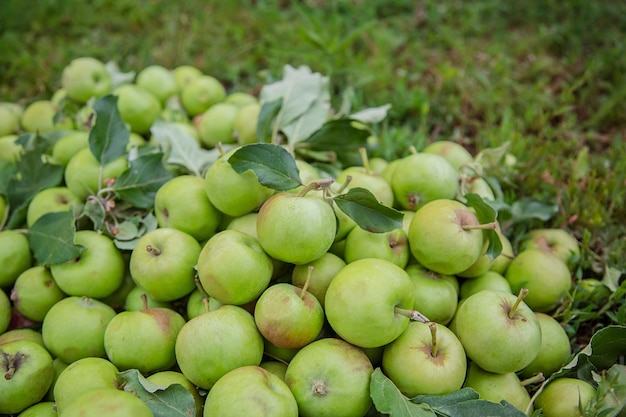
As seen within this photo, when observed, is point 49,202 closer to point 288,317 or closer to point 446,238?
point 288,317

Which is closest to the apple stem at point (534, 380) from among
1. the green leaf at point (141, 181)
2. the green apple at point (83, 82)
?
the green leaf at point (141, 181)

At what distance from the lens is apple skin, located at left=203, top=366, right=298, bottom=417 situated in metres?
1.30

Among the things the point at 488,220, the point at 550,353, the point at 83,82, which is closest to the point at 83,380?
the point at 488,220

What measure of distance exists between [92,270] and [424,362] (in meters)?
1.14

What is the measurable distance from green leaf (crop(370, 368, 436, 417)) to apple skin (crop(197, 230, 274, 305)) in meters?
0.44

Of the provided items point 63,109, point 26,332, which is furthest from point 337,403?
point 63,109

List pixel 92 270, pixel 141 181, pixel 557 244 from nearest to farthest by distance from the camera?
pixel 92 270
pixel 141 181
pixel 557 244

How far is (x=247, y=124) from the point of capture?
238 cm

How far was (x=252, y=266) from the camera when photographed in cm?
157

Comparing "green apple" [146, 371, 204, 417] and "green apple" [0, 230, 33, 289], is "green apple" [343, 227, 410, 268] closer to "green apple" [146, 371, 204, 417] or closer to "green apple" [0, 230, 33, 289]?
"green apple" [146, 371, 204, 417]

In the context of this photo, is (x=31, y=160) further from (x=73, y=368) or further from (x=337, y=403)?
(x=337, y=403)

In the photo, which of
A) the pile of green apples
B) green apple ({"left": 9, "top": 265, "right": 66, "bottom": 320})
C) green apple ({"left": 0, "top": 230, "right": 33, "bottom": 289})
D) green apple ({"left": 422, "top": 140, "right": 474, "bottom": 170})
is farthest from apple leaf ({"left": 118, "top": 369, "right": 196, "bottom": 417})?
green apple ({"left": 422, "top": 140, "right": 474, "bottom": 170})

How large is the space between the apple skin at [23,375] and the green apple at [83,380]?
4.5 inches

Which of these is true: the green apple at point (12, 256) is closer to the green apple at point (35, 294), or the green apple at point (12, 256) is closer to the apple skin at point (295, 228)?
the green apple at point (35, 294)
